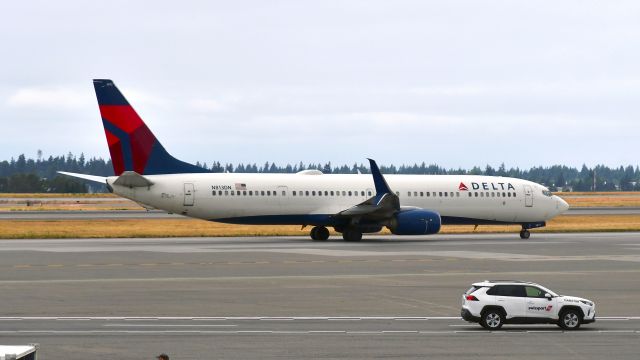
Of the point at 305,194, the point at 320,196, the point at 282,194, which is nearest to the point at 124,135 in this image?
the point at 282,194

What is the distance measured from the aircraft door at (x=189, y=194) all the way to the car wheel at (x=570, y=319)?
3601cm

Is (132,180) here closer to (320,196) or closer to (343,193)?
(320,196)

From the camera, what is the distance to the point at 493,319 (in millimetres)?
25844

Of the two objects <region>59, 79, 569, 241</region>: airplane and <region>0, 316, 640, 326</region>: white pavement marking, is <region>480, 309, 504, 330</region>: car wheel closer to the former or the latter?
<region>0, 316, 640, 326</region>: white pavement marking

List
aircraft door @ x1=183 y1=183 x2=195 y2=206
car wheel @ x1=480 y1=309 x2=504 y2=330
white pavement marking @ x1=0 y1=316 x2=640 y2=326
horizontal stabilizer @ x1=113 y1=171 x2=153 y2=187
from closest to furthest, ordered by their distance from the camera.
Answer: car wheel @ x1=480 y1=309 x2=504 y2=330
white pavement marking @ x1=0 y1=316 x2=640 y2=326
horizontal stabilizer @ x1=113 y1=171 x2=153 y2=187
aircraft door @ x1=183 y1=183 x2=195 y2=206

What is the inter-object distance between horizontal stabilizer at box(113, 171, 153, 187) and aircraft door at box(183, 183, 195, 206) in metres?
2.12

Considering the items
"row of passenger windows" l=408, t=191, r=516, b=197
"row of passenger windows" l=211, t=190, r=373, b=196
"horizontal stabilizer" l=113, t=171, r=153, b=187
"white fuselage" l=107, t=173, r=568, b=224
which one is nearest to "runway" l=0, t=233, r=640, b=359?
"white fuselage" l=107, t=173, r=568, b=224

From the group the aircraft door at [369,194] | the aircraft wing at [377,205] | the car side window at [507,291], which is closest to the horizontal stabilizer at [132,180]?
the aircraft wing at [377,205]

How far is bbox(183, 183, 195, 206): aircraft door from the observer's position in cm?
5934

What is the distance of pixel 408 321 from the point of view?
89.8ft

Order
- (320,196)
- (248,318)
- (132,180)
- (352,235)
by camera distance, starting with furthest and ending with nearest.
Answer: (352,235) → (320,196) → (132,180) → (248,318)

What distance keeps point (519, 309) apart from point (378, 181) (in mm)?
35741

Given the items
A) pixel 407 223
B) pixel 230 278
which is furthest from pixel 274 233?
pixel 230 278

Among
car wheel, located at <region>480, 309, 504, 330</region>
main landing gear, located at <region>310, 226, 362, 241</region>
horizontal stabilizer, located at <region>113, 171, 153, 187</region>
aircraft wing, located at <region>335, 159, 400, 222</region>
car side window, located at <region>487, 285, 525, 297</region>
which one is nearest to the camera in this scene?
car wheel, located at <region>480, 309, 504, 330</region>
